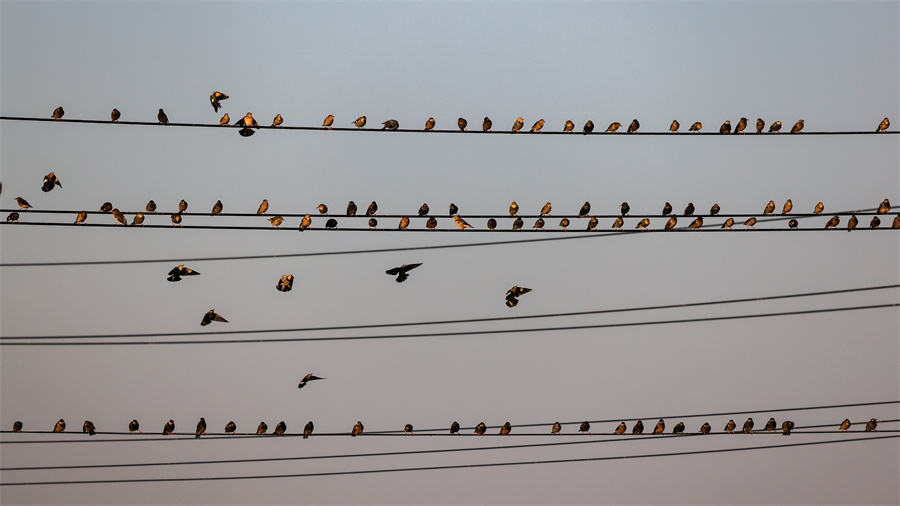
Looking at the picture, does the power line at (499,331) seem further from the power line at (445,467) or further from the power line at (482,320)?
the power line at (445,467)

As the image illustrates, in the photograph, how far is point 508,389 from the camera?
13.7ft

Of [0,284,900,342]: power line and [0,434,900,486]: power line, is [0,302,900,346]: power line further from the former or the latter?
[0,434,900,486]: power line

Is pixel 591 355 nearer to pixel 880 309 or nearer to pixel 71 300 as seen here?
pixel 880 309

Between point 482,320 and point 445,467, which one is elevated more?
point 482,320

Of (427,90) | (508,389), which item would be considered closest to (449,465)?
(508,389)

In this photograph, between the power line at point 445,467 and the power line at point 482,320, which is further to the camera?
the power line at point 445,467

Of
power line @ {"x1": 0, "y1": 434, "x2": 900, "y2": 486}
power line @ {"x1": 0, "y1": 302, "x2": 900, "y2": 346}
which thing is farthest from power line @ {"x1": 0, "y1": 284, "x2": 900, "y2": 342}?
power line @ {"x1": 0, "y1": 434, "x2": 900, "y2": 486}

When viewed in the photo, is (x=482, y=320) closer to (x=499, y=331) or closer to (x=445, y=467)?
(x=499, y=331)

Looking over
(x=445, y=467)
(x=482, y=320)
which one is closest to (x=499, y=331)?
(x=482, y=320)

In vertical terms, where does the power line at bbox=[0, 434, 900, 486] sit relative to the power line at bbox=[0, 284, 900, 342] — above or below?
below

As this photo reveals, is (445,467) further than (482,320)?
Yes

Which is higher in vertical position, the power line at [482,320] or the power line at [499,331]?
the power line at [482,320]

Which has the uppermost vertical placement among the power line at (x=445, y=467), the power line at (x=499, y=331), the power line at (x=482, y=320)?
the power line at (x=482, y=320)

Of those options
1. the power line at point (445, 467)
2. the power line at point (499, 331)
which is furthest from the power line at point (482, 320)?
the power line at point (445, 467)
